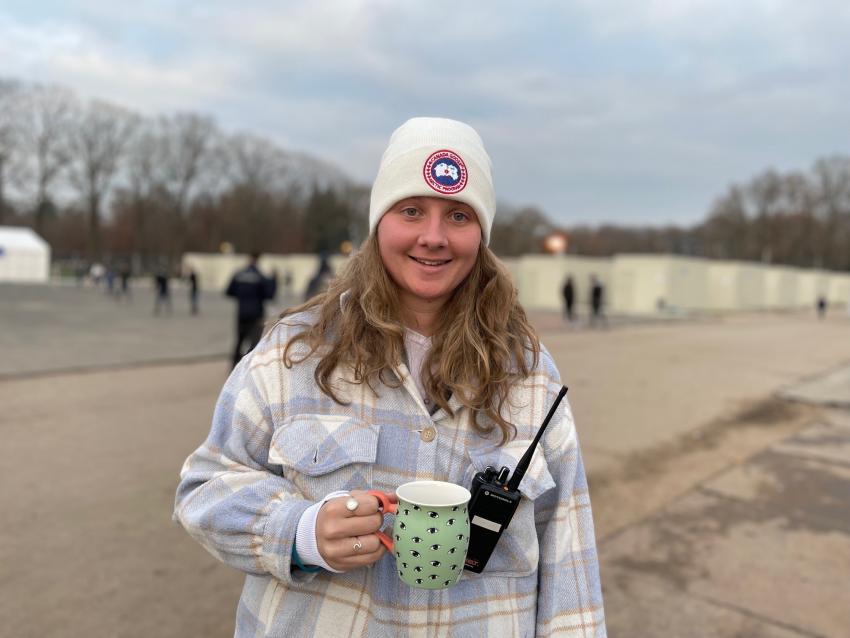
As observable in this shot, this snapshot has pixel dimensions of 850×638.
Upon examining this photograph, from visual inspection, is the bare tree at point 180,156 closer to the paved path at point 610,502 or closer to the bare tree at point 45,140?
the bare tree at point 45,140

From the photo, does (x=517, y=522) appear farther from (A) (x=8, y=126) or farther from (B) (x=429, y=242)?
(A) (x=8, y=126)

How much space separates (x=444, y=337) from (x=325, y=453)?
0.39 m

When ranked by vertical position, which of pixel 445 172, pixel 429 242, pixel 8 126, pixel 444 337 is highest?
pixel 8 126

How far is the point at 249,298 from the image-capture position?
893 centimetres

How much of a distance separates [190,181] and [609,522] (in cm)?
6651

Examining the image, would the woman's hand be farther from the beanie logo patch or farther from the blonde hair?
the beanie logo patch

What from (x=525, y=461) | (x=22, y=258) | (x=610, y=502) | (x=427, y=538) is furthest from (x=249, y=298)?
(x=22, y=258)

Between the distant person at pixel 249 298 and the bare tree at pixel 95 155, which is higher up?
the bare tree at pixel 95 155

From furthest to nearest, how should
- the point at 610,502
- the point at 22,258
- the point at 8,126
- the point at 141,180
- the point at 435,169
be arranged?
the point at 141,180, the point at 8,126, the point at 22,258, the point at 610,502, the point at 435,169

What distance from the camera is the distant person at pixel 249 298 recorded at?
894 centimetres

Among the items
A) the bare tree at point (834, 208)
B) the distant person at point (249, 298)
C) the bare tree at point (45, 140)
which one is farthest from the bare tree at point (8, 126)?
the bare tree at point (834, 208)

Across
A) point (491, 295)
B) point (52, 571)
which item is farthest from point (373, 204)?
point (52, 571)

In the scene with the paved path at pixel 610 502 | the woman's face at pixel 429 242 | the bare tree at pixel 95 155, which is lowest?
the paved path at pixel 610 502

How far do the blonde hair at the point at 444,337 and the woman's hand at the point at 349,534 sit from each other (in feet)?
0.93
